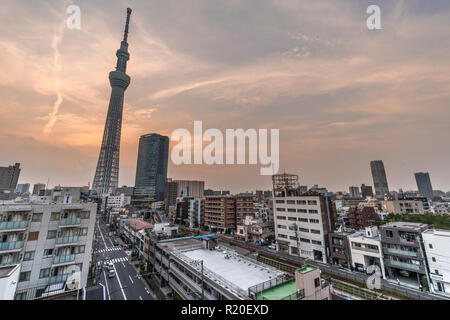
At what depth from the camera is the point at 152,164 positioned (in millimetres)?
176750

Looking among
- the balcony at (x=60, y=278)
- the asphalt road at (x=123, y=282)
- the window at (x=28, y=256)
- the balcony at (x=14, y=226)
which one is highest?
the balcony at (x=14, y=226)

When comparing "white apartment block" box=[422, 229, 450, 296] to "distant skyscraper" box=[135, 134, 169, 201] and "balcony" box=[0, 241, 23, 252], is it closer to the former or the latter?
"balcony" box=[0, 241, 23, 252]

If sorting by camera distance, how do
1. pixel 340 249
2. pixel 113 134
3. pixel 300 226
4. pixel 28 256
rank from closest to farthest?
pixel 28 256, pixel 340 249, pixel 300 226, pixel 113 134

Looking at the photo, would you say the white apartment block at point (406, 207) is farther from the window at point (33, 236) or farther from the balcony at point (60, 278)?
the window at point (33, 236)

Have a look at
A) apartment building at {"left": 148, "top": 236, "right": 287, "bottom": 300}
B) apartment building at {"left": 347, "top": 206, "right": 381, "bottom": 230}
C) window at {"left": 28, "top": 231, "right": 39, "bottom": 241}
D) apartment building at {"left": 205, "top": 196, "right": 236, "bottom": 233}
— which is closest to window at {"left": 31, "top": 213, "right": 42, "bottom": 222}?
window at {"left": 28, "top": 231, "right": 39, "bottom": 241}

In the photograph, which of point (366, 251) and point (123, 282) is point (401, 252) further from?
point (123, 282)

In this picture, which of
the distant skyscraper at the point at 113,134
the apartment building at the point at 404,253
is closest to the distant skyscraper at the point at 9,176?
the distant skyscraper at the point at 113,134

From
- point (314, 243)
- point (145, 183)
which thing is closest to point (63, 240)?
point (314, 243)

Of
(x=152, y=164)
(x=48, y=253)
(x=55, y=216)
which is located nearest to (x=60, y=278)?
(x=48, y=253)

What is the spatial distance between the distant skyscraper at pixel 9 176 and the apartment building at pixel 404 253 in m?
166

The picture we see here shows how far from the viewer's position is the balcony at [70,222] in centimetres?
2073

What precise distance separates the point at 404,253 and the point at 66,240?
43.8m

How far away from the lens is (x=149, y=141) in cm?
18375
